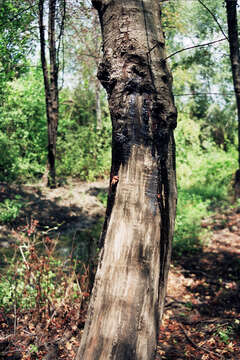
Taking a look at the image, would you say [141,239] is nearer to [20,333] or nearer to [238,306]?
[20,333]

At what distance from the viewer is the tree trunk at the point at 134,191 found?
1484 millimetres

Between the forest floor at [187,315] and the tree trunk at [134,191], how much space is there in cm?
118

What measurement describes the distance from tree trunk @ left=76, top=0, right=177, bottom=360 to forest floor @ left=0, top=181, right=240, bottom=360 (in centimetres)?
118

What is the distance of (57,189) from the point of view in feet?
28.3

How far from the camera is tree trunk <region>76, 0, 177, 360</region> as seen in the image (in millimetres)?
1484

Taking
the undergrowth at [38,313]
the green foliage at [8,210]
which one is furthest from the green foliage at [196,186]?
the green foliage at [8,210]

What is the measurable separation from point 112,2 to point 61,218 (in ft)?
18.6

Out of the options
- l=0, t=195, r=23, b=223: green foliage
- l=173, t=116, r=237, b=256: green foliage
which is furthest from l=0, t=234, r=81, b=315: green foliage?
l=173, t=116, r=237, b=256: green foliage

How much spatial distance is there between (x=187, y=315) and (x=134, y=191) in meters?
2.45

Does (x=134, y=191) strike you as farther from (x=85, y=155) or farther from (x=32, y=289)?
(x=85, y=155)

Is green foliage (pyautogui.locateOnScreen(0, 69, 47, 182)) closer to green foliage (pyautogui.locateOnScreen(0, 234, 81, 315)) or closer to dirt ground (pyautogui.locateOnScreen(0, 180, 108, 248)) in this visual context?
dirt ground (pyautogui.locateOnScreen(0, 180, 108, 248))

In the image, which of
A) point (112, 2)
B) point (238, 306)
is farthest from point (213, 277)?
point (112, 2)

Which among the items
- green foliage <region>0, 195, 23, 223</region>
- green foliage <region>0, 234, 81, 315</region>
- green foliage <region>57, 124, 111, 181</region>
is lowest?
green foliage <region>0, 234, 81, 315</region>

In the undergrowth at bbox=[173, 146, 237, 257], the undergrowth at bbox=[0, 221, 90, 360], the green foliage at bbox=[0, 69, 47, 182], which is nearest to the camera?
the undergrowth at bbox=[0, 221, 90, 360]
